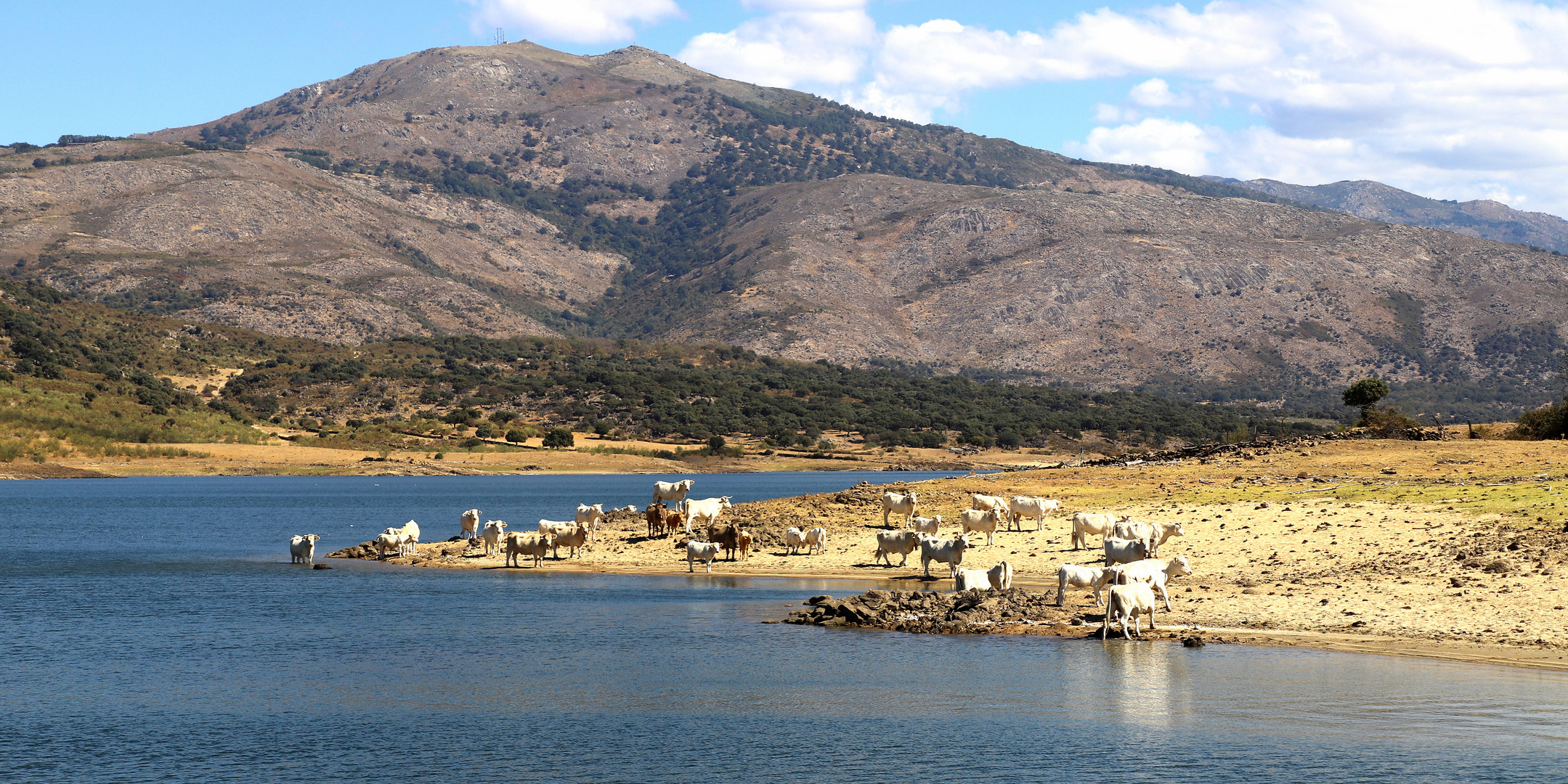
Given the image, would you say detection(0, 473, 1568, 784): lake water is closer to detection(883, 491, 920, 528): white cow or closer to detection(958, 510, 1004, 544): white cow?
detection(958, 510, 1004, 544): white cow

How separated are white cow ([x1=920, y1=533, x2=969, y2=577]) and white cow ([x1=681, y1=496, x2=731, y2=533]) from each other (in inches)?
552

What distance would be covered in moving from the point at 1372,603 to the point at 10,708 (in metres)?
28.6

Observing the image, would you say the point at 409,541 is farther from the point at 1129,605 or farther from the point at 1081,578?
the point at 1129,605

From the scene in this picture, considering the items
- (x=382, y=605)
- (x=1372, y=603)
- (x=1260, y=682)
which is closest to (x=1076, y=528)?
(x=1372, y=603)

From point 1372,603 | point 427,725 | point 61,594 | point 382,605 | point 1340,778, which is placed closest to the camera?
point 1340,778

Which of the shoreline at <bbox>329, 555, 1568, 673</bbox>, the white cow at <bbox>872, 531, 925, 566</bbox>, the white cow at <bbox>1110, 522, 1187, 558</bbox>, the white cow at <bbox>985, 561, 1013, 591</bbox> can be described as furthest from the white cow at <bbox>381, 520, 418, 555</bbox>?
the white cow at <bbox>1110, 522, 1187, 558</bbox>

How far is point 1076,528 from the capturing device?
42.0 m

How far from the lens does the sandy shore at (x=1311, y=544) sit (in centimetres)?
2858

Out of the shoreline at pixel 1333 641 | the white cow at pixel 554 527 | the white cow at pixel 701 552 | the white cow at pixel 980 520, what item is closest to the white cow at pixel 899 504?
the white cow at pixel 980 520

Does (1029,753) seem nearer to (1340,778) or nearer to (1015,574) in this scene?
(1340,778)

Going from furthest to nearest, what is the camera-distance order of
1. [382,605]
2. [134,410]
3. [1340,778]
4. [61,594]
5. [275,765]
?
[134,410], [61,594], [382,605], [275,765], [1340,778]

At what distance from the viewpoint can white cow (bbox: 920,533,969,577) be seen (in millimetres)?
39594

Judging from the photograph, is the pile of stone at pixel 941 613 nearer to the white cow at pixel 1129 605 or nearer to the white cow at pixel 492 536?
the white cow at pixel 1129 605

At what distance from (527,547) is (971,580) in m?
20.0
